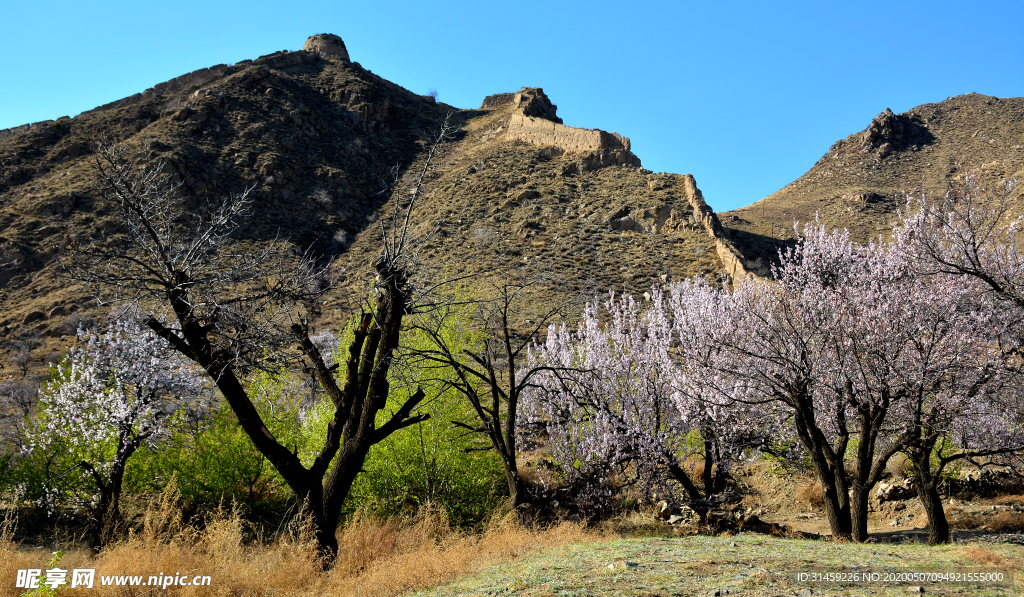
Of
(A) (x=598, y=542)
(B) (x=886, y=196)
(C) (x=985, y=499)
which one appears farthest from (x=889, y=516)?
(B) (x=886, y=196)

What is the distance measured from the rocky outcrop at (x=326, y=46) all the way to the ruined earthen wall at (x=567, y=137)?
48305mm

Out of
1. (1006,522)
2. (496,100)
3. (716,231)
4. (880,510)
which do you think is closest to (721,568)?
(1006,522)

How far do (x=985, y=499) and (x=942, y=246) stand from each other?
935 cm

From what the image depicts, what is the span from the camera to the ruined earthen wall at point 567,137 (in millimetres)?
54781

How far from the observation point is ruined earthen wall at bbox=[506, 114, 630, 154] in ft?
180

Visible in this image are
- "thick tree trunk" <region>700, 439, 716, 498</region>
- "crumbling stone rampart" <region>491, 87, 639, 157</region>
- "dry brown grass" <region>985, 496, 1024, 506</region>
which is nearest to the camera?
"thick tree trunk" <region>700, 439, 716, 498</region>

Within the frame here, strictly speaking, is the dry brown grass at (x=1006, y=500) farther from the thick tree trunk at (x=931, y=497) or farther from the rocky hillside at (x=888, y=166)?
the rocky hillside at (x=888, y=166)

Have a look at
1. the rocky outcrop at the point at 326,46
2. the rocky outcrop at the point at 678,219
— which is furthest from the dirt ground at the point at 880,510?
the rocky outcrop at the point at 326,46

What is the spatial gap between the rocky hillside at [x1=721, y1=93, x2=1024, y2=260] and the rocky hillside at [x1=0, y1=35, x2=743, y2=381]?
428 inches

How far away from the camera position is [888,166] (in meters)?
67.8

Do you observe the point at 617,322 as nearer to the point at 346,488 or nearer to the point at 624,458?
the point at 624,458

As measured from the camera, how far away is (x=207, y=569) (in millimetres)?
6250

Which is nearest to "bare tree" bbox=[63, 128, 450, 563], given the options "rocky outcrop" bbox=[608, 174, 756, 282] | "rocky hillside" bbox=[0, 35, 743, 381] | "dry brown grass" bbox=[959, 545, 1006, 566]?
"dry brown grass" bbox=[959, 545, 1006, 566]

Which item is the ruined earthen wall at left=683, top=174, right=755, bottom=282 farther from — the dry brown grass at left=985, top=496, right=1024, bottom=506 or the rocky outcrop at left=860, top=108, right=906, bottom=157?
the rocky outcrop at left=860, top=108, right=906, bottom=157
